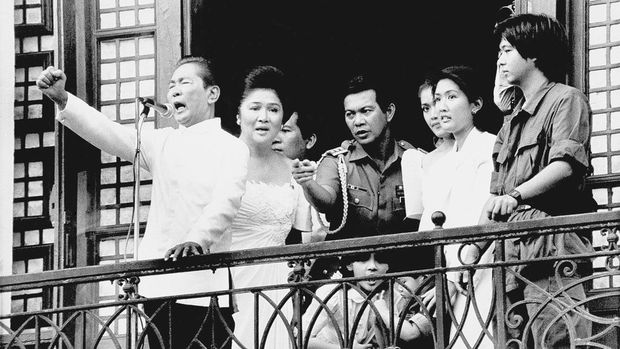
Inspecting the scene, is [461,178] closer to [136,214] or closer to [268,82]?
[268,82]

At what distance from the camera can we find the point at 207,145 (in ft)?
36.8

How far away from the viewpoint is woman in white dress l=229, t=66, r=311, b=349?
11047 mm

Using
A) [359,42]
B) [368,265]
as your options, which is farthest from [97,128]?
[359,42]

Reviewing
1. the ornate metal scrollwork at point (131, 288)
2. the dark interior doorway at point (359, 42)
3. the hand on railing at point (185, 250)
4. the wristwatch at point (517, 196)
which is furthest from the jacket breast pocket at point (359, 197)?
the dark interior doorway at point (359, 42)

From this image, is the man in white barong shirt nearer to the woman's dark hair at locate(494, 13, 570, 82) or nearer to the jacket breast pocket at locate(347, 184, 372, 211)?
the jacket breast pocket at locate(347, 184, 372, 211)

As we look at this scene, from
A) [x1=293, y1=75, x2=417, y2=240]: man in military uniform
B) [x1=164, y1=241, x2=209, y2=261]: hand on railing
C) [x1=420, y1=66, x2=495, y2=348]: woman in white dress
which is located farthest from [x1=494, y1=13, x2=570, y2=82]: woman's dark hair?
[x1=164, y1=241, x2=209, y2=261]: hand on railing

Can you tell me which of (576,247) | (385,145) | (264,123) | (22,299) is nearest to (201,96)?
(264,123)

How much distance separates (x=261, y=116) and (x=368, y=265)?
133 centimetres

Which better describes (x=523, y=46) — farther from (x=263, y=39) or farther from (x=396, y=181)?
(x=263, y=39)

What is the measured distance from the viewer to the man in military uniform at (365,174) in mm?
11258

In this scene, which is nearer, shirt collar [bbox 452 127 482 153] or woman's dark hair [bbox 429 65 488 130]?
shirt collar [bbox 452 127 482 153]

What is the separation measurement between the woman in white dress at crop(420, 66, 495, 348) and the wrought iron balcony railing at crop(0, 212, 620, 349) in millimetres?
27

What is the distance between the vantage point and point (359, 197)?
1134 cm

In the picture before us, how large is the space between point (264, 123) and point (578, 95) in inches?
95.6
